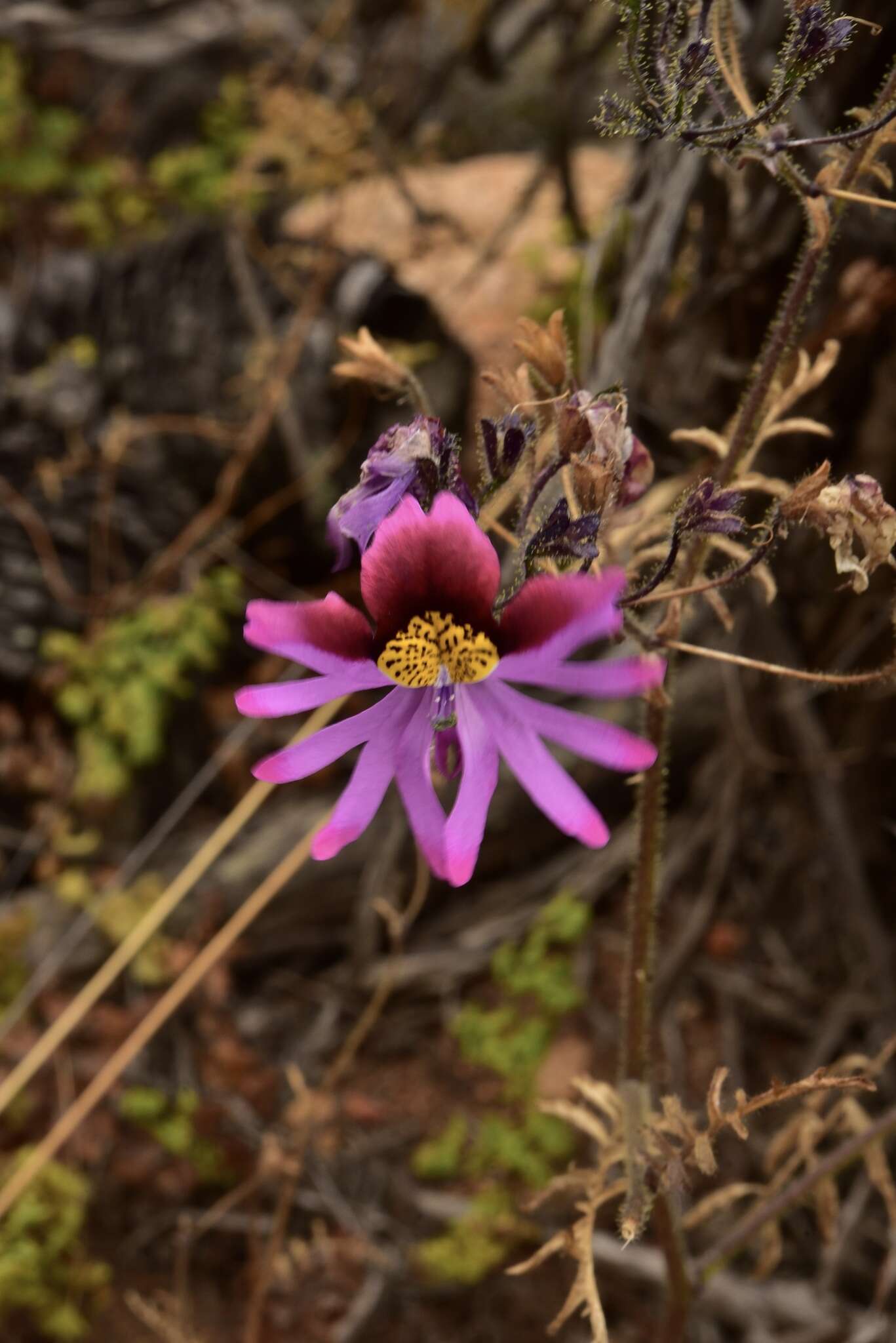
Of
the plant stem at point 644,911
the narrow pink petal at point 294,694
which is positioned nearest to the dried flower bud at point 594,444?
the narrow pink petal at point 294,694

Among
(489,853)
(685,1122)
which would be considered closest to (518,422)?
(685,1122)

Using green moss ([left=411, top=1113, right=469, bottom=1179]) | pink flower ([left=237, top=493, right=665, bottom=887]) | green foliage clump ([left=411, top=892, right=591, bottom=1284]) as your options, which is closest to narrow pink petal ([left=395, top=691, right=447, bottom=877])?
pink flower ([left=237, top=493, right=665, bottom=887])

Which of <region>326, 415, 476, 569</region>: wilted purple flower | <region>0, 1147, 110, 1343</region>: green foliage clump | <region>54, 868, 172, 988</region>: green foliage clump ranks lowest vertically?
<region>0, 1147, 110, 1343</region>: green foliage clump

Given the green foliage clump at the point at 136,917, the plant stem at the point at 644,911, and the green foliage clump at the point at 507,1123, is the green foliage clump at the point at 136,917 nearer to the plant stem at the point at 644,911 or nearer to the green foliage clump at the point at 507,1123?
the green foliage clump at the point at 507,1123

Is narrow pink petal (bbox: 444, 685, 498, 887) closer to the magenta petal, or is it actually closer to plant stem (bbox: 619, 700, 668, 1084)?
the magenta petal

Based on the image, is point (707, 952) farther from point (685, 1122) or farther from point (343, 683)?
point (343, 683)
